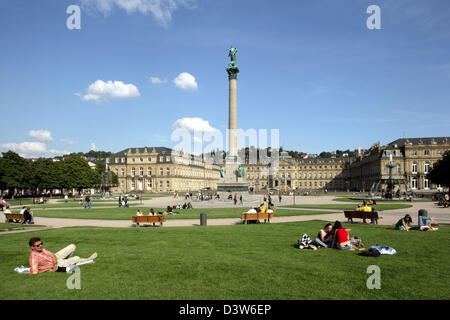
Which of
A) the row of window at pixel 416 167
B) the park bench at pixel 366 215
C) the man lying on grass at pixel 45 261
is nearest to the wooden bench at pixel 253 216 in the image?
the park bench at pixel 366 215

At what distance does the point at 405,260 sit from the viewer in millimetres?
11328

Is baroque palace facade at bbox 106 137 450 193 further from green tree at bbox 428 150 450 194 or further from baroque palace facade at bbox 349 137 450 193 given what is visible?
green tree at bbox 428 150 450 194

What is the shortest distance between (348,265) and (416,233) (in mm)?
9145

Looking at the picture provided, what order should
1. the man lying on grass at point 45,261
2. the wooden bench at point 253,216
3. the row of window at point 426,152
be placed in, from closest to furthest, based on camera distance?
1. the man lying on grass at point 45,261
2. the wooden bench at point 253,216
3. the row of window at point 426,152

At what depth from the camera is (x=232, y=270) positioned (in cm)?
1000

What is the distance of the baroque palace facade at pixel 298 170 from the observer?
359ft

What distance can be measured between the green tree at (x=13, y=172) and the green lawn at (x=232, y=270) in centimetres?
6756

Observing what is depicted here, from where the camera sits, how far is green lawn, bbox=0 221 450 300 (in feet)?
26.6

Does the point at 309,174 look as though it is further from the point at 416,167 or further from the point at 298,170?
the point at 416,167

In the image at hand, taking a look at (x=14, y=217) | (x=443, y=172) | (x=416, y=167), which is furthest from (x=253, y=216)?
(x=416, y=167)

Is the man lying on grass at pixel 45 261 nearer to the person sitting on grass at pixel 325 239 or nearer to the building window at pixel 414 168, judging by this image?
the person sitting on grass at pixel 325 239

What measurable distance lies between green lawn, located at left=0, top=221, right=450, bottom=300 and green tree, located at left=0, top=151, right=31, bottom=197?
2660 inches

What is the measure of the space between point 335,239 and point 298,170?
161 meters
